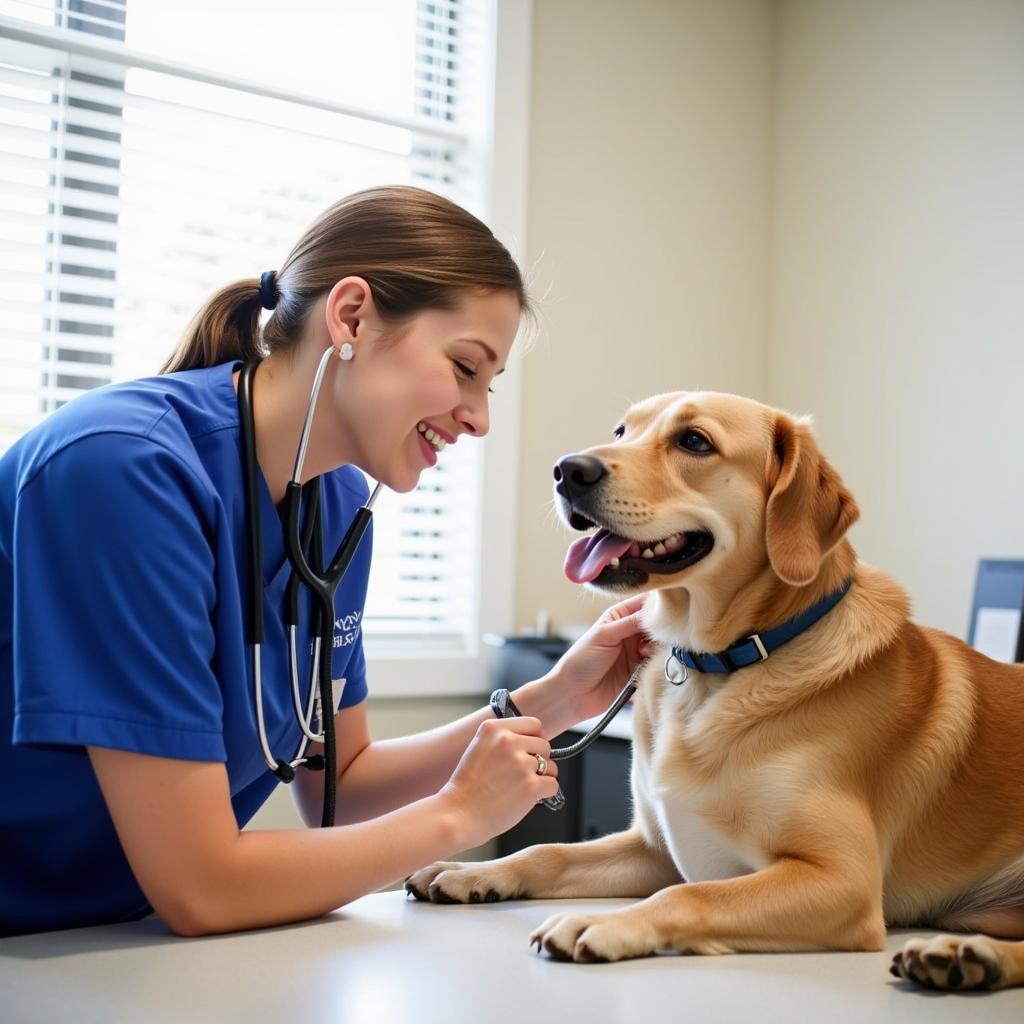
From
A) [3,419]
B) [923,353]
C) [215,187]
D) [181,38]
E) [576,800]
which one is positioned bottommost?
[576,800]

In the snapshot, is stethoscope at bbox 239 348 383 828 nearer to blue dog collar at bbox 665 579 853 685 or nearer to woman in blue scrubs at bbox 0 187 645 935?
woman in blue scrubs at bbox 0 187 645 935

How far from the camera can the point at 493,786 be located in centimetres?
108

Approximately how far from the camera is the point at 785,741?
43.7 inches

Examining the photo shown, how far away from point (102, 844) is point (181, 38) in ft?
6.97

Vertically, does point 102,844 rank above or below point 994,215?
below


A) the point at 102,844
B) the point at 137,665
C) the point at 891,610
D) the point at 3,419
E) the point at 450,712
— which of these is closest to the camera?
the point at 137,665

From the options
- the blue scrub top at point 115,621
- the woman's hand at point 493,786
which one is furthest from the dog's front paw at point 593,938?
the blue scrub top at point 115,621

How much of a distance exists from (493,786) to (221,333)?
0.64 metres

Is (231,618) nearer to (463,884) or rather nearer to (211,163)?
(463,884)

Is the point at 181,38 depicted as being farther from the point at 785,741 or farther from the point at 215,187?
the point at 785,741

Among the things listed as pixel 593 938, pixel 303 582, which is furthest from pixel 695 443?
pixel 593 938

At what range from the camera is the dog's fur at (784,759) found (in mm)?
1002

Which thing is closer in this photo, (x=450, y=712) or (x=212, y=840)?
(x=212, y=840)

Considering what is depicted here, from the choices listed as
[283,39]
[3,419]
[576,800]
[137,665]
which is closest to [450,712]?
[576,800]
